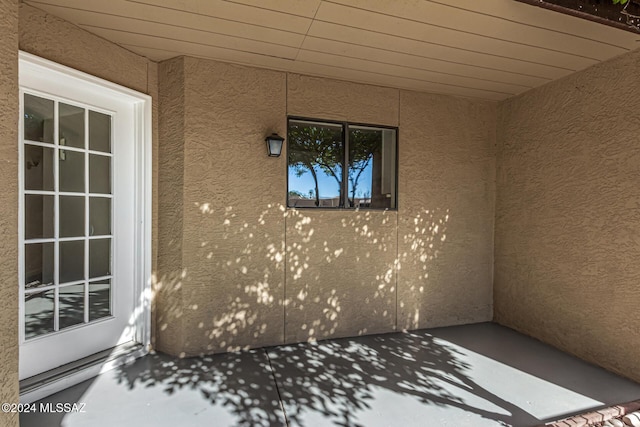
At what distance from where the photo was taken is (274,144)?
3.26 metres

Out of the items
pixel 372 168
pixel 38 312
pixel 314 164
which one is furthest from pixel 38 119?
pixel 372 168

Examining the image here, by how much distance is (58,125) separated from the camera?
261 centimetres

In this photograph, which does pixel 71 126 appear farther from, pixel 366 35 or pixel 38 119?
pixel 366 35

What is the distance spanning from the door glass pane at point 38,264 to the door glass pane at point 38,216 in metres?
0.09

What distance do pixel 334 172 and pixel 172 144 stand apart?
5.62 ft

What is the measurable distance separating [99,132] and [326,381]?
2996mm

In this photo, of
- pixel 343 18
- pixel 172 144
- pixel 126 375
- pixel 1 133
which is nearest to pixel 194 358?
pixel 126 375

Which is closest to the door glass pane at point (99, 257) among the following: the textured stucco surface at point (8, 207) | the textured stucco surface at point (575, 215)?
the textured stucco surface at point (8, 207)

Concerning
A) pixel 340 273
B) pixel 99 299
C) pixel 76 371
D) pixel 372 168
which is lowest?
pixel 76 371

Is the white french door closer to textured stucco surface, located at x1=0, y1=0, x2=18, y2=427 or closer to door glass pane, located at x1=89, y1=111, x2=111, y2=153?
door glass pane, located at x1=89, y1=111, x2=111, y2=153

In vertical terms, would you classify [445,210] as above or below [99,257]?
above

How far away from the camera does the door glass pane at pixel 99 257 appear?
Result: 2.86 metres

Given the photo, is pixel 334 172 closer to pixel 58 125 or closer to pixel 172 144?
pixel 172 144

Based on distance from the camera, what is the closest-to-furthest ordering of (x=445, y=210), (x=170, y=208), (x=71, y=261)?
(x=71, y=261), (x=170, y=208), (x=445, y=210)
